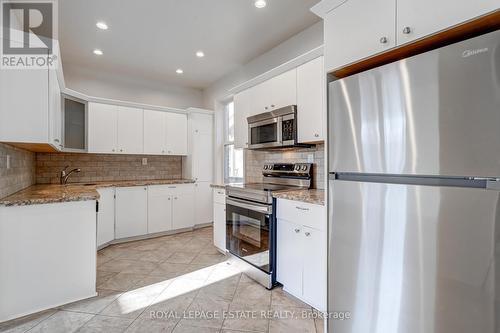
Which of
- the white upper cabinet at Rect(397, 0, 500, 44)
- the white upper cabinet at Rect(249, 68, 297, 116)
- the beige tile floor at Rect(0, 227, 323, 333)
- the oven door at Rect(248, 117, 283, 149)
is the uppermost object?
the white upper cabinet at Rect(249, 68, 297, 116)

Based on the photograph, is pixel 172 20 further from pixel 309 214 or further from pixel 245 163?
pixel 309 214

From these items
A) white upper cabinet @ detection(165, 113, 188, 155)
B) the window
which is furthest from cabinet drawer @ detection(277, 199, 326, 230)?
white upper cabinet @ detection(165, 113, 188, 155)

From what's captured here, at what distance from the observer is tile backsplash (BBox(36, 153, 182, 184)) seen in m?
3.77

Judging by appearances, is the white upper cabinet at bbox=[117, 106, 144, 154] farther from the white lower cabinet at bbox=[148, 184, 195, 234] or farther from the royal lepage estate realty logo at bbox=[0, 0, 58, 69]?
the royal lepage estate realty logo at bbox=[0, 0, 58, 69]

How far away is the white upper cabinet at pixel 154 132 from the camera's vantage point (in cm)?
433

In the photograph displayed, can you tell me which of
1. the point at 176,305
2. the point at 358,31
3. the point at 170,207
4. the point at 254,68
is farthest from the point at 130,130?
the point at 358,31

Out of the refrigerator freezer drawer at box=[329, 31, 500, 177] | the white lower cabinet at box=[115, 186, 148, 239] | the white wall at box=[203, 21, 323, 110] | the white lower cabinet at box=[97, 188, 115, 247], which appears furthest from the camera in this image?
the white lower cabinet at box=[115, 186, 148, 239]

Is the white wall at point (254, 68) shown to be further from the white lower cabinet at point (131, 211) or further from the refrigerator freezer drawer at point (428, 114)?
the refrigerator freezer drawer at point (428, 114)

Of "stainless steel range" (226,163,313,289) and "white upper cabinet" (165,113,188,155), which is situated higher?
"white upper cabinet" (165,113,188,155)

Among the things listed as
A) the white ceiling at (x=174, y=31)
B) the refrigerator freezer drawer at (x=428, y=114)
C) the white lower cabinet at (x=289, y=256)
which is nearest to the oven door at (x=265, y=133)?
the white lower cabinet at (x=289, y=256)

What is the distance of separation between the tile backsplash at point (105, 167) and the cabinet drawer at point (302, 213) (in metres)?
3.19

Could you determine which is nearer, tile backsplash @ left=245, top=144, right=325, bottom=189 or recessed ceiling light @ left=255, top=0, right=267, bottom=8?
recessed ceiling light @ left=255, top=0, right=267, bottom=8

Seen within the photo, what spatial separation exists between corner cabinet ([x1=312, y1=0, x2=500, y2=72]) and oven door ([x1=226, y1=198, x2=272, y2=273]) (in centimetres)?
145

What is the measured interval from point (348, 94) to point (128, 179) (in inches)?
162
